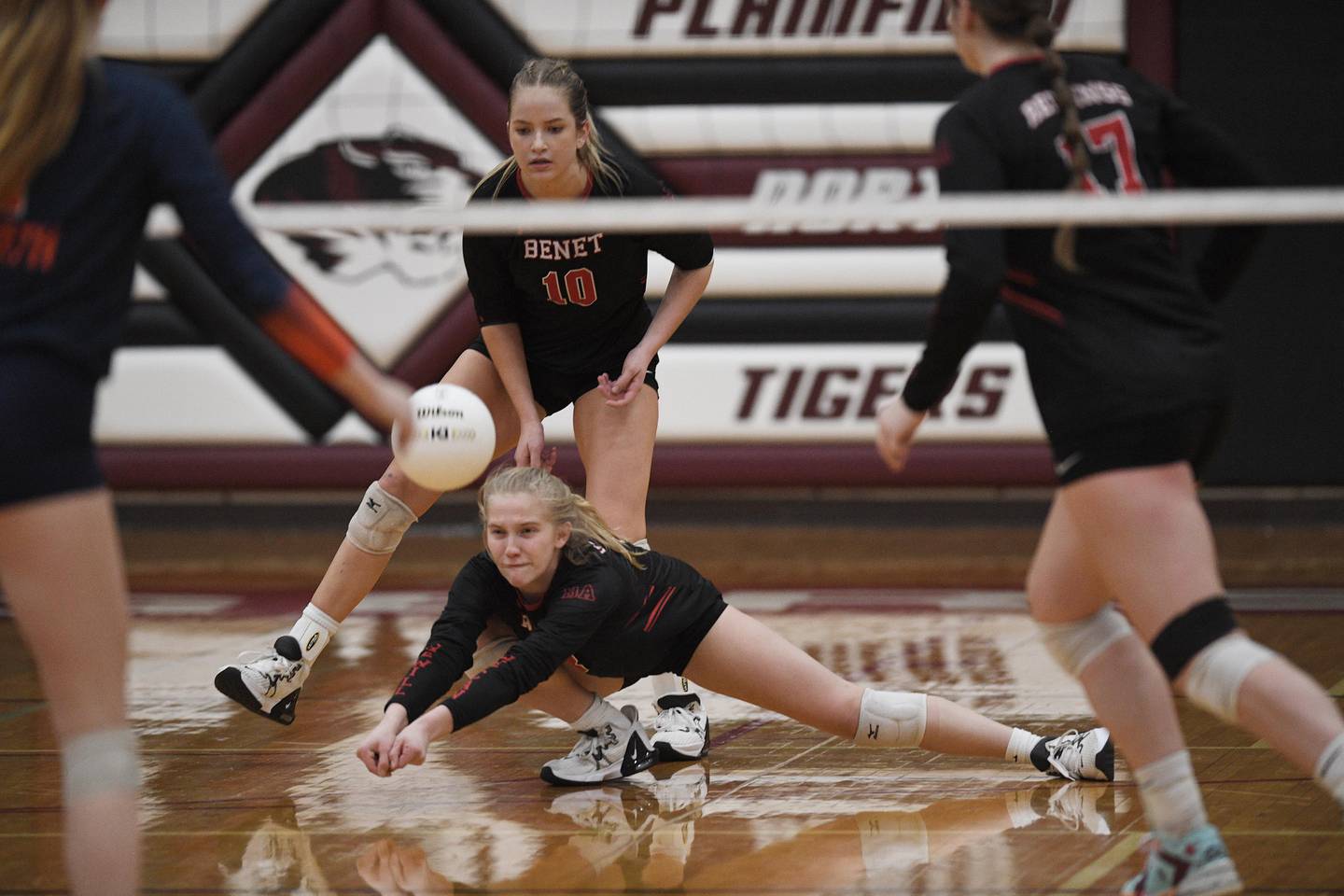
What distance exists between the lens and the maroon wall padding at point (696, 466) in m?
8.35

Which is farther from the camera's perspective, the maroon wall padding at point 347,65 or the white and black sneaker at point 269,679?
the maroon wall padding at point 347,65

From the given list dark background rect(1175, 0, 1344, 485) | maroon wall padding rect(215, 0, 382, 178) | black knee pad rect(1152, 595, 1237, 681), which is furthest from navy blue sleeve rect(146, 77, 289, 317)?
dark background rect(1175, 0, 1344, 485)

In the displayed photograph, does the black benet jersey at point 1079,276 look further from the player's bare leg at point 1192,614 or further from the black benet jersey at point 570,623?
the black benet jersey at point 570,623

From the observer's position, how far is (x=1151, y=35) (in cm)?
823

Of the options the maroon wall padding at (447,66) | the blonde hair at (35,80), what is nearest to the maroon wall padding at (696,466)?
the maroon wall padding at (447,66)

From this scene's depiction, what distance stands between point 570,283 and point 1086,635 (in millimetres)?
1870

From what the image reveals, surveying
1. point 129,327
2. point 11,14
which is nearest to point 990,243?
point 11,14

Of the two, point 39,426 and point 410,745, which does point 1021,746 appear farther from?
point 39,426

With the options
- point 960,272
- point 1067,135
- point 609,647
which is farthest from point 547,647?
point 1067,135

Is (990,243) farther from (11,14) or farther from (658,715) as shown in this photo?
(658,715)

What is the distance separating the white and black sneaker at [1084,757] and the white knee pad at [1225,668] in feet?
3.75

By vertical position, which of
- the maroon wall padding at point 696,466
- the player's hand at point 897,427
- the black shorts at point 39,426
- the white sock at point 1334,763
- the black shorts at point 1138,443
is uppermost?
the black shorts at point 39,426

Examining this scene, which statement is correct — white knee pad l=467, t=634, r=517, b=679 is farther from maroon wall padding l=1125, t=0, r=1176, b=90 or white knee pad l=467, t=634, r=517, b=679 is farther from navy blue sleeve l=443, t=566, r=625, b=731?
maroon wall padding l=1125, t=0, r=1176, b=90

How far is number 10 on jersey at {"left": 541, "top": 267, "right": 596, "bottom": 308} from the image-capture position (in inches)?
171
